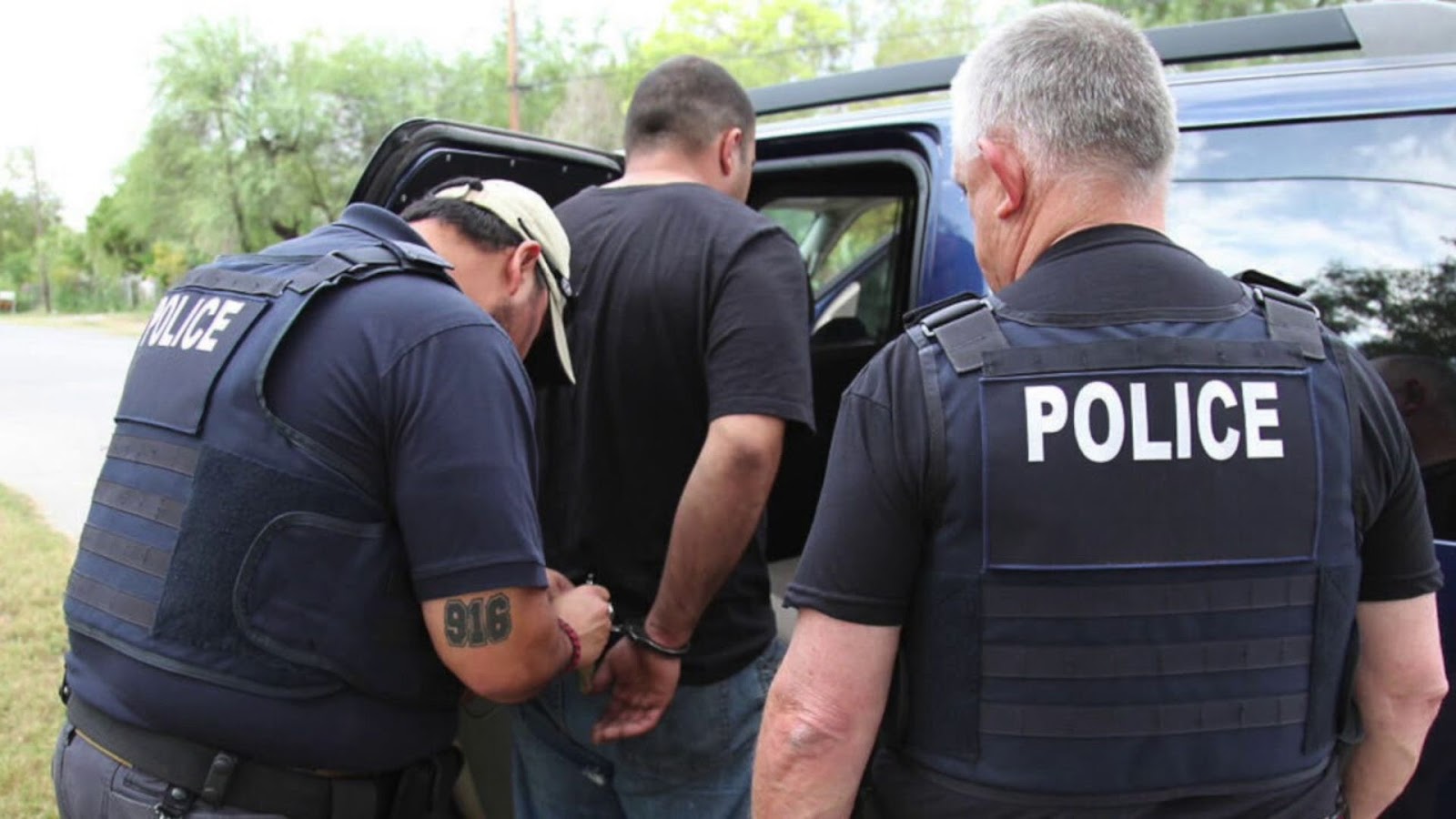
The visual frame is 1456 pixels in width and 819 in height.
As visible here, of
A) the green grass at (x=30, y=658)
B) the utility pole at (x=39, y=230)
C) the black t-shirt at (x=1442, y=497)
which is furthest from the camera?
the utility pole at (x=39, y=230)

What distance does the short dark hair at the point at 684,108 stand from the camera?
2.14 meters

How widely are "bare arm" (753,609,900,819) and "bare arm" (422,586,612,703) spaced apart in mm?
395

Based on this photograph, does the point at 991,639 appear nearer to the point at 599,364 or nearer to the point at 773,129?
the point at 599,364

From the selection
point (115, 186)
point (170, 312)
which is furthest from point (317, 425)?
point (115, 186)

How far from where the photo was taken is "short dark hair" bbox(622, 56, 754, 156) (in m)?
2.14

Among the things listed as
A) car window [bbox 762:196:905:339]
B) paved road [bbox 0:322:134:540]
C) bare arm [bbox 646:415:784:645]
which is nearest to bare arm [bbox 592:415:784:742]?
bare arm [bbox 646:415:784:645]

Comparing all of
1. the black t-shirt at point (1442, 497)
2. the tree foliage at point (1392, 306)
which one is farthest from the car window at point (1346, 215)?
the black t-shirt at point (1442, 497)

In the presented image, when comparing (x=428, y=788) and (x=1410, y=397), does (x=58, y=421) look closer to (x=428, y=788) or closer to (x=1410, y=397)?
(x=428, y=788)

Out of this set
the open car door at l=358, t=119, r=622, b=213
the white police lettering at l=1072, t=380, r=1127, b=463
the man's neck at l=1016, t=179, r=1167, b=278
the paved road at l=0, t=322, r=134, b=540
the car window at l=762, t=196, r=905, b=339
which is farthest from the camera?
the paved road at l=0, t=322, r=134, b=540

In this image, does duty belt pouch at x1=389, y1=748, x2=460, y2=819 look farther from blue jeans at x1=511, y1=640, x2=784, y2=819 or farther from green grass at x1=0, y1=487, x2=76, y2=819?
green grass at x1=0, y1=487, x2=76, y2=819

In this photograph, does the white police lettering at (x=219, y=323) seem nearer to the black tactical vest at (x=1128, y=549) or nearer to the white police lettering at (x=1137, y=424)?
the black tactical vest at (x=1128, y=549)

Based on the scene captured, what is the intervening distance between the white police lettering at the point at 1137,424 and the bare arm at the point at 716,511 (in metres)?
0.76

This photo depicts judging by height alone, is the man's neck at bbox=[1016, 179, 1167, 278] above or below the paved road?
above

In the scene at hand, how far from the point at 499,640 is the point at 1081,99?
3.18 feet
